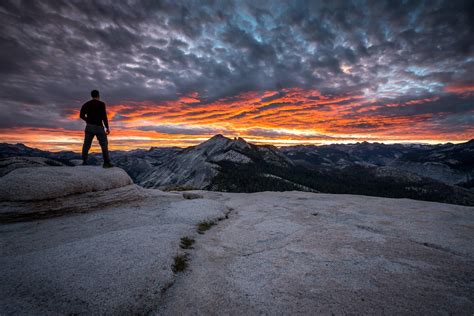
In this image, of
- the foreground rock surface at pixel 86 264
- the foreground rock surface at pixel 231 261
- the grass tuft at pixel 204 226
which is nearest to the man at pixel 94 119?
A: the foreground rock surface at pixel 231 261

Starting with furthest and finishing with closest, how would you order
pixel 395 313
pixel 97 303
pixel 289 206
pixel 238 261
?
pixel 289 206
pixel 238 261
pixel 97 303
pixel 395 313

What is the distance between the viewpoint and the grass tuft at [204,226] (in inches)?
588

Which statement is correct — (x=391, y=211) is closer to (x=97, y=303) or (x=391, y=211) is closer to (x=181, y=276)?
(x=181, y=276)

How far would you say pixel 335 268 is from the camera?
899 centimetres

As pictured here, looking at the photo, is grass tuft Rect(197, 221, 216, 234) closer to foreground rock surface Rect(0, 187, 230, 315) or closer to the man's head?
foreground rock surface Rect(0, 187, 230, 315)

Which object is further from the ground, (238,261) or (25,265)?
(25,265)

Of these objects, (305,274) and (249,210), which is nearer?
(305,274)

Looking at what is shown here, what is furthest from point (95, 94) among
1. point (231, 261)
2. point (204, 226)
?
point (231, 261)

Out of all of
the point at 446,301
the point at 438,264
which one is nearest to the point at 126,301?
the point at 446,301

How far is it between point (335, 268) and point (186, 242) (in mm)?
7614

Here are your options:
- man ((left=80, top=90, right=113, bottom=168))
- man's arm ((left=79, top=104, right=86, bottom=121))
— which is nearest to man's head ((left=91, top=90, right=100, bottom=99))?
man ((left=80, top=90, right=113, bottom=168))

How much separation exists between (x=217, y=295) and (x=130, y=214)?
1178 cm

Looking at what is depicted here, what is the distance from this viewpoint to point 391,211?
17391 millimetres

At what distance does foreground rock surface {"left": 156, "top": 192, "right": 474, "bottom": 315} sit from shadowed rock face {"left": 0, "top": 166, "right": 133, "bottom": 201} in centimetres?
1192
